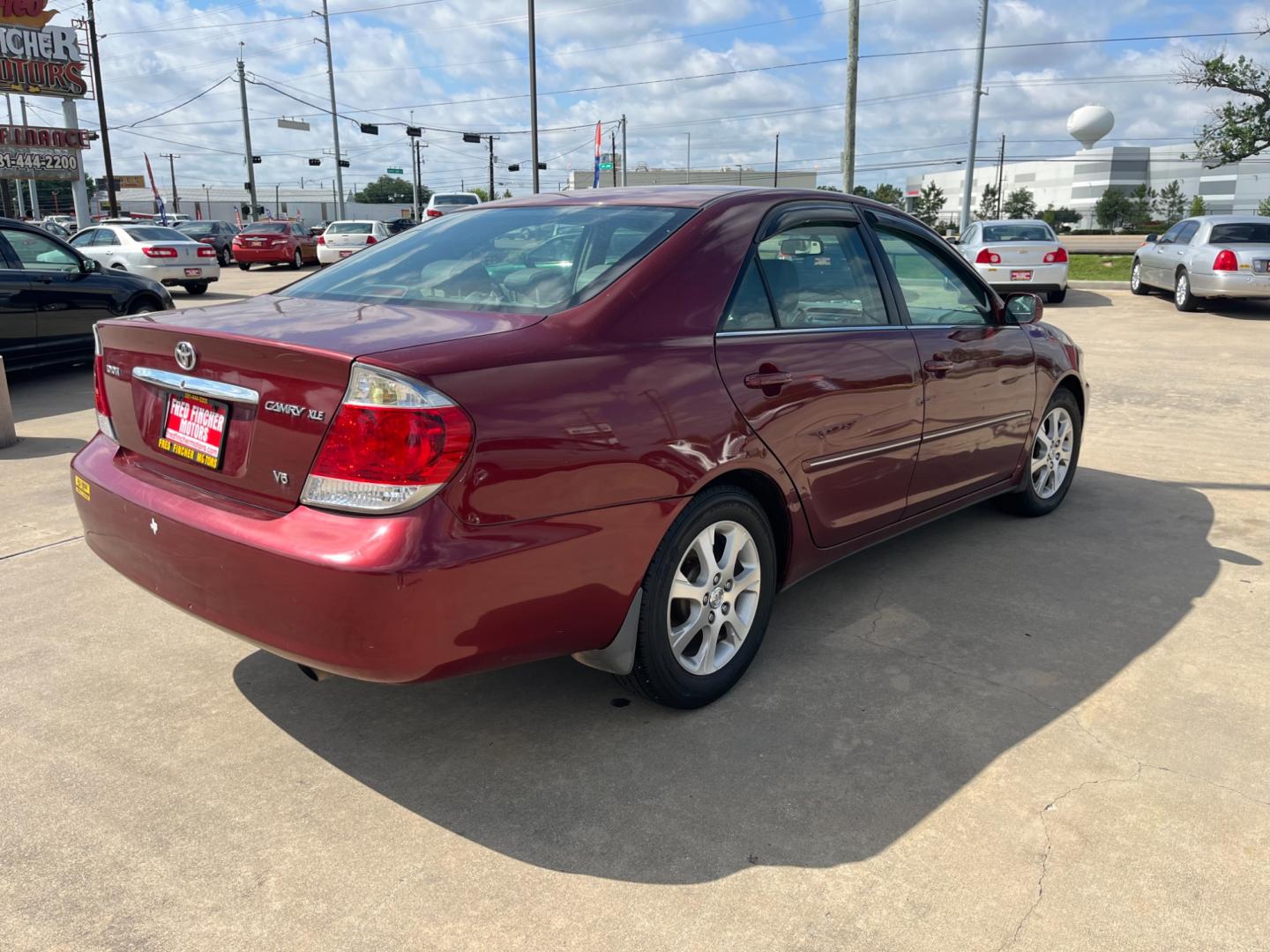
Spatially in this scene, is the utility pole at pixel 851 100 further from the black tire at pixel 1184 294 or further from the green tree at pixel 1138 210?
the green tree at pixel 1138 210

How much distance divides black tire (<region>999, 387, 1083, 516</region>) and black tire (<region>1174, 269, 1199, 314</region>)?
1115 cm

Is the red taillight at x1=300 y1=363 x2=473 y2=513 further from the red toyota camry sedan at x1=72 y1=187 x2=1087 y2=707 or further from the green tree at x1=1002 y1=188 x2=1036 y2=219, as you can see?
the green tree at x1=1002 y1=188 x2=1036 y2=219

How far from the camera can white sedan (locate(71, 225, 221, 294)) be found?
60.4ft

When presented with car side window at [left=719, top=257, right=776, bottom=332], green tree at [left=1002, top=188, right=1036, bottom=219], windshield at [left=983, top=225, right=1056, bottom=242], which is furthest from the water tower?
car side window at [left=719, top=257, right=776, bottom=332]

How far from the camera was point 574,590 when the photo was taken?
2627 mm

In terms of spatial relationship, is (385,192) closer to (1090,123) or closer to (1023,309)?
(1090,123)

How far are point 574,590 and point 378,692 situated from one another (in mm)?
1081

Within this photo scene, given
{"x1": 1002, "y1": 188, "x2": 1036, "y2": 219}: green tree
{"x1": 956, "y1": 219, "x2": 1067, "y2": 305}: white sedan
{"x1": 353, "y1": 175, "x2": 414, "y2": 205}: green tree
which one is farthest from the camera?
{"x1": 353, "y1": 175, "x2": 414, "y2": 205}: green tree

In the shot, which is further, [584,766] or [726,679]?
[726,679]

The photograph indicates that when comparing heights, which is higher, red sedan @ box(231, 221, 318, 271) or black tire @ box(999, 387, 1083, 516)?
red sedan @ box(231, 221, 318, 271)

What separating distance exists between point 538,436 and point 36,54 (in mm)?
38069

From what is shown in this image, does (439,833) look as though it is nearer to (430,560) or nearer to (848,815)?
(430,560)

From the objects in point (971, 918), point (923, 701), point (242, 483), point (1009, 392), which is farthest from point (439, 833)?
point (1009, 392)

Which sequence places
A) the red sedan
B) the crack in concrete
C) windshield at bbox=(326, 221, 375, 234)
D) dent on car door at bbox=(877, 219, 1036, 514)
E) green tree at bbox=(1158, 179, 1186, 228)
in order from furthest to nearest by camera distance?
→ green tree at bbox=(1158, 179, 1186, 228) → the red sedan → windshield at bbox=(326, 221, 375, 234) → the crack in concrete → dent on car door at bbox=(877, 219, 1036, 514)
